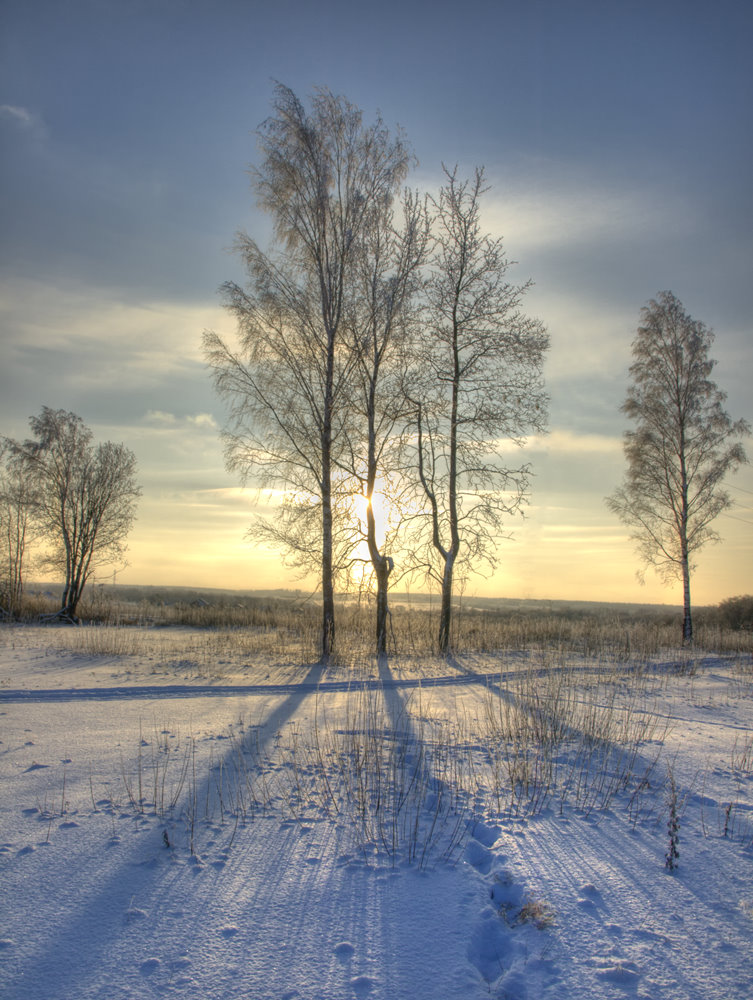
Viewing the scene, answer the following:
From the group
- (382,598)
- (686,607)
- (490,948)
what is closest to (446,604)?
(382,598)

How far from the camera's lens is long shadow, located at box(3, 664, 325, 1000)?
225cm

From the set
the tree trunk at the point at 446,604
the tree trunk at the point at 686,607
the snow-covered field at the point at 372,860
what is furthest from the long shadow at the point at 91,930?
the tree trunk at the point at 686,607

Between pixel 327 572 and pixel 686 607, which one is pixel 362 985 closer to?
pixel 327 572

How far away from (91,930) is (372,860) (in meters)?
1.47

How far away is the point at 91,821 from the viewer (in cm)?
375

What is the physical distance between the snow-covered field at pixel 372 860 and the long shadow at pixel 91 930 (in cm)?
1

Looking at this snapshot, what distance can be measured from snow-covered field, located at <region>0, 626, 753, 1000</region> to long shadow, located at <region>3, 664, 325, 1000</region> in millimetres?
11

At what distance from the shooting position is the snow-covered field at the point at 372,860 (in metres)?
2.37

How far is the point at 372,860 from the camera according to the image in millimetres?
3326

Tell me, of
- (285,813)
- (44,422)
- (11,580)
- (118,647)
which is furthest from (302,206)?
(11,580)

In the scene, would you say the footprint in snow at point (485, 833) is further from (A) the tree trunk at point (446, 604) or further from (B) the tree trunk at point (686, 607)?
(B) the tree trunk at point (686, 607)

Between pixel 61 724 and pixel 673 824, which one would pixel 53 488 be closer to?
pixel 61 724

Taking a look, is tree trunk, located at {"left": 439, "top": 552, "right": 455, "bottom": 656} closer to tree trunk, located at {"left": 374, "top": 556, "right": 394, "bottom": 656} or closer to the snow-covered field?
tree trunk, located at {"left": 374, "top": 556, "right": 394, "bottom": 656}

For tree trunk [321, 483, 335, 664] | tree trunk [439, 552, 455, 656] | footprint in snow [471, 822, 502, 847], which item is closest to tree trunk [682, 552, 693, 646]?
tree trunk [439, 552, 455, 656]
